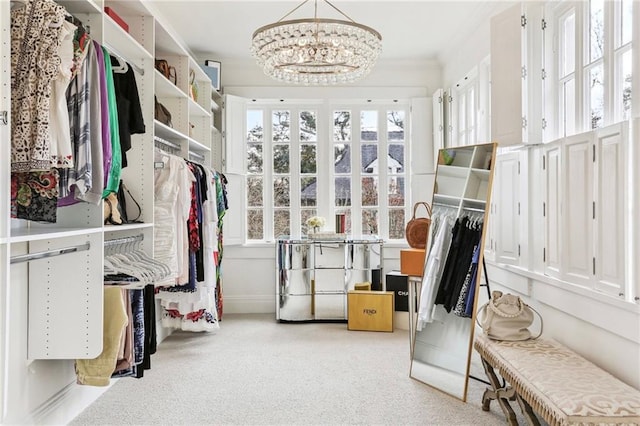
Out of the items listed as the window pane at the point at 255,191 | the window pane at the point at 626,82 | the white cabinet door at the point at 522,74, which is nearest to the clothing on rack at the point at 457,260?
the white cabinet door at the point at 522,74

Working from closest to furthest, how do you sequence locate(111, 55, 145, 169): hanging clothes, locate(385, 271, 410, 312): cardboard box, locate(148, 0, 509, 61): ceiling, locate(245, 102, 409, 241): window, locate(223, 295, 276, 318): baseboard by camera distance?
locate(111, 55, 145, 169): hanging clothes < locate(148, 0, 509, 61): ceiling < locate(385, 271, 410, 312): cardboard box < locate(223, 295, 276, 318): baseboard < locate(245, 102, 409, 241): window

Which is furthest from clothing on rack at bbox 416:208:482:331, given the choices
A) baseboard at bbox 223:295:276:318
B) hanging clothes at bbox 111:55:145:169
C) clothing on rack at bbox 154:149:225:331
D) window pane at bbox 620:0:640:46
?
baseboard at bbox 223:295:276:318

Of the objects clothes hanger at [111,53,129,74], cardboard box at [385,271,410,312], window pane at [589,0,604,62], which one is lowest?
cardboard box at [385,271,410,312]

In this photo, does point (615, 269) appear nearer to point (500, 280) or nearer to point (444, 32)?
point (500, 280)

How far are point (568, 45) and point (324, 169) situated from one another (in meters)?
3.03

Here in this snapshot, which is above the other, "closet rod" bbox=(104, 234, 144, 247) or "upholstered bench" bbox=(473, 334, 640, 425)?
"closet rod" bbox=(104, 234, 144, 247)

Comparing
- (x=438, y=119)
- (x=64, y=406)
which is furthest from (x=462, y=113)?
(x=64, y=406)

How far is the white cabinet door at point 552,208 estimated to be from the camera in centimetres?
274

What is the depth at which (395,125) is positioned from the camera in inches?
215

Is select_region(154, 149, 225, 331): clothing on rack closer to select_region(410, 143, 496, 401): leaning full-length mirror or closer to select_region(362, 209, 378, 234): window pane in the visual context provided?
select_region(410, 143, 496, 401): leaning full-length mirror

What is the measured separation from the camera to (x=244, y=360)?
3.60 metres

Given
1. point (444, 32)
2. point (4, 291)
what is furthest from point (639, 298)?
point (444, 32)

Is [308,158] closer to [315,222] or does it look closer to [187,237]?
[315,222]

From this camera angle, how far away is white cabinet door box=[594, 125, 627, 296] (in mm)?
2152
